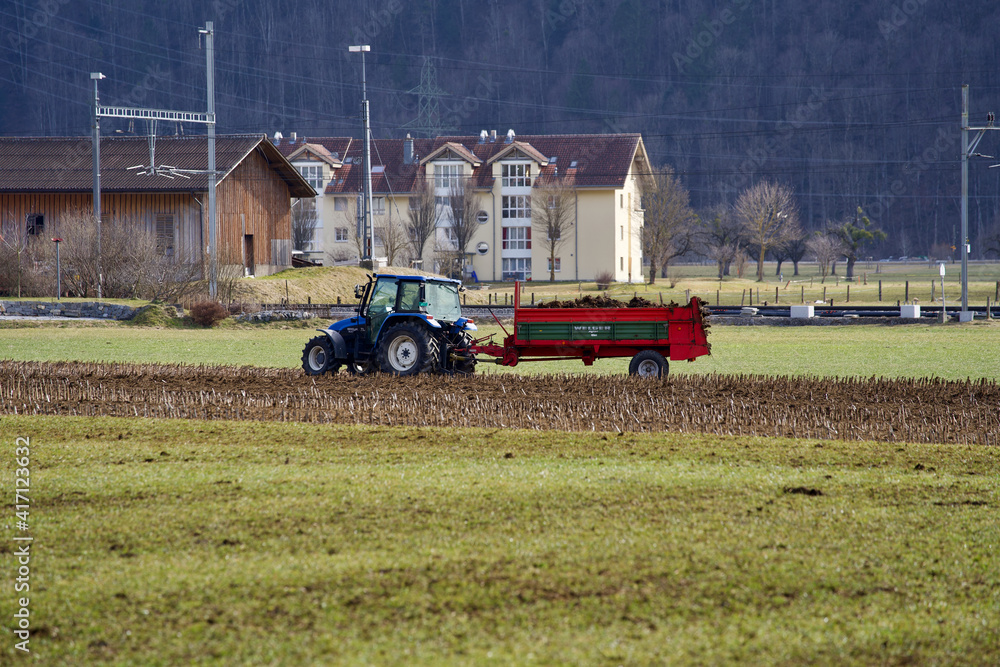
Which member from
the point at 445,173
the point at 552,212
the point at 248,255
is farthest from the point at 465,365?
the point at 445,173

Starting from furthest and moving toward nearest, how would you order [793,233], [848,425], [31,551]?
[793,233] < [848,425] < [31,551]

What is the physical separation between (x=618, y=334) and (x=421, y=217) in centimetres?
5795

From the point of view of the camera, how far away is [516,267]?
77.6m

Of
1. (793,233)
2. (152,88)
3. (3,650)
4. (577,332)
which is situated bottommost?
(3,650)

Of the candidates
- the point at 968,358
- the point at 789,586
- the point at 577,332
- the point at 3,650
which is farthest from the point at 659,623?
the point at 968,358

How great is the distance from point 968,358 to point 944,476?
1364 cm

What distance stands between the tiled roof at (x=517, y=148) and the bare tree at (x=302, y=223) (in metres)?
3.79

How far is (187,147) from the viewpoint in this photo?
169 ft

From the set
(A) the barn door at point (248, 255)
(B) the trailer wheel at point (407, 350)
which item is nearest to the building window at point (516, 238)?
(A) the barn door at point (248, 255)

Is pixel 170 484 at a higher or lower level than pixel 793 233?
lower

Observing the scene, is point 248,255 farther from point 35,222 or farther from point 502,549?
point 502,549

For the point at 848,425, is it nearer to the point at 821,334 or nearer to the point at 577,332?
the point at 577,332

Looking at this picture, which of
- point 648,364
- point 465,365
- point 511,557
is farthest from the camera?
point 465,365

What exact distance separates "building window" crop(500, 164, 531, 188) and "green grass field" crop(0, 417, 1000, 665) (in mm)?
66701
